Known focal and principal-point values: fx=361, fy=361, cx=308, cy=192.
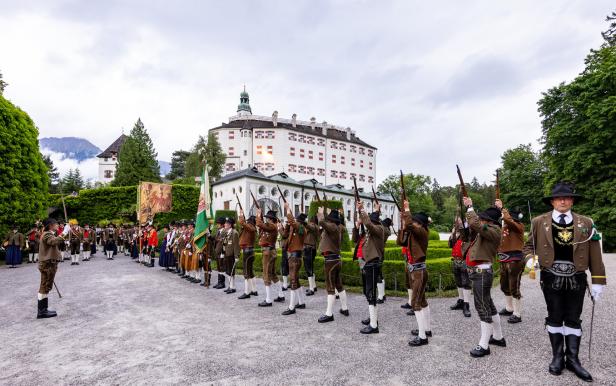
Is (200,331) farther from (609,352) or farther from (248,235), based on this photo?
(609,352)

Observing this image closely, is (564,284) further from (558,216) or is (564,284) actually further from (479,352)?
(479,352)

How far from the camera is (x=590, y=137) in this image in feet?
87.7

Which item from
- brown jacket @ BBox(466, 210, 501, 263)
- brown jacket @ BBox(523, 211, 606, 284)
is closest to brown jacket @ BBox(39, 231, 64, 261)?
brown jacket @ BBox(466, 210, 501, 263)

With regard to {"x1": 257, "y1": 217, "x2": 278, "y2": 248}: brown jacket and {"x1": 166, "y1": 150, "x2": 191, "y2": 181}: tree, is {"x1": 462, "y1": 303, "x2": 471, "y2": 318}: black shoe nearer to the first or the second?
{"x1": 257, "y1": 217, "x2": 278, "y2": 248}: brown jacket

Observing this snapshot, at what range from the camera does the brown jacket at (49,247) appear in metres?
9.31

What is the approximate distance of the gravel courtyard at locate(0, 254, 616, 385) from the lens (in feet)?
16.9

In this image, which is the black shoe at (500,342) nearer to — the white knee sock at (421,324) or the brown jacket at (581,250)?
the white knee sock at (421,324)

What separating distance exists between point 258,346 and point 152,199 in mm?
35712

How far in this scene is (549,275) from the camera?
5273mm

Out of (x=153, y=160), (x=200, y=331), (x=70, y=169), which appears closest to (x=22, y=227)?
(x=200, y=331)

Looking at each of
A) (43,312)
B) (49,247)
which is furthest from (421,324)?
(49,247)

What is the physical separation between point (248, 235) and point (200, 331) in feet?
13.6

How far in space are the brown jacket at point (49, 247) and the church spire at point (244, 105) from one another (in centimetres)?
7819

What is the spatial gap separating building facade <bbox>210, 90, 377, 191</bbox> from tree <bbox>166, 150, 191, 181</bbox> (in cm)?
A: 1697
